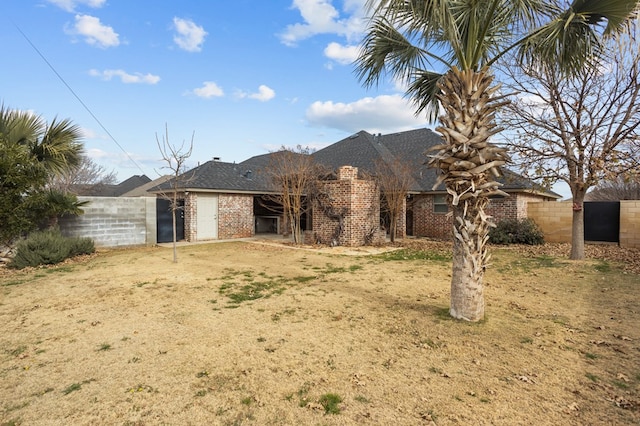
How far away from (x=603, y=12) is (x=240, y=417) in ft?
21.5

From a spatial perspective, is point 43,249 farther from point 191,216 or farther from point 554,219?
point 554,219

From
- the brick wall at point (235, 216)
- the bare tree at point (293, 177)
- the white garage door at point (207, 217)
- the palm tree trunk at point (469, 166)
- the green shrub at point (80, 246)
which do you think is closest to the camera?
the palm tree trunk at point (469, 166)

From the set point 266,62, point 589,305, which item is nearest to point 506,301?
point 589,305

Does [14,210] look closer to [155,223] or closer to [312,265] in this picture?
[155,223]

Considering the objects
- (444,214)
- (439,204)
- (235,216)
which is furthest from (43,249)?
(439,204)

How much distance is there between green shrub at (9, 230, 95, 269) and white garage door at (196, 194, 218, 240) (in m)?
5.31

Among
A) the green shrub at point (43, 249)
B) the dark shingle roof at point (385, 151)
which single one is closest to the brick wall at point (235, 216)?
the dark shingle roof at point (385, 151)

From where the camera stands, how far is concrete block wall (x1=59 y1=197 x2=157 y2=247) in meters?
12.3

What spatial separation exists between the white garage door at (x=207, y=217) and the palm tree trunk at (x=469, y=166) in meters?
12.8

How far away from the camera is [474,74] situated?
449 centimetres

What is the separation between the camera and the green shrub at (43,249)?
9.11 metres

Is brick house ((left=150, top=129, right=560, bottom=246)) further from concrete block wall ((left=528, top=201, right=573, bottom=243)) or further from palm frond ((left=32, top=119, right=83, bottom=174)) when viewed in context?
palm frond ((left=32, top=119, right=83, bottom=174))

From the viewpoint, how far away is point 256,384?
10.5 ft

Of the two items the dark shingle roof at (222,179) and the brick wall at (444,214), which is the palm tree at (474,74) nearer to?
the brick wall at (444,214)
